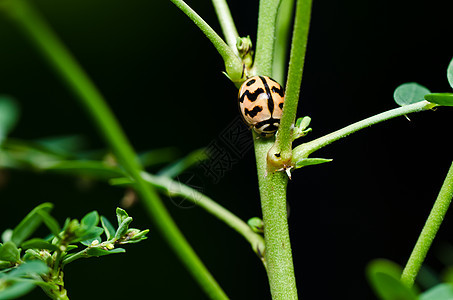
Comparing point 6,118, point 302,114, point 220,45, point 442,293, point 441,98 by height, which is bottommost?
point 442,293

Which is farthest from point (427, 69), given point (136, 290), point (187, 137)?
point (136, 290)

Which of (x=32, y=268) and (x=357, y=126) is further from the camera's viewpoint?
(x=357, y=126)

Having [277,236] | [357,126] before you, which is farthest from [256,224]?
[357,126]

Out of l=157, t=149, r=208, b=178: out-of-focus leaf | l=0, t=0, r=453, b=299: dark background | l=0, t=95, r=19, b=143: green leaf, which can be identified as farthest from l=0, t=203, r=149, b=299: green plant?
l=0, t=0, r=453, b=299: dark background

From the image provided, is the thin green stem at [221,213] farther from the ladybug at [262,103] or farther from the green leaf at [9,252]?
the green leaf at [9,252]

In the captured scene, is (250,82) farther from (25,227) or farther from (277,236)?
(25,227)

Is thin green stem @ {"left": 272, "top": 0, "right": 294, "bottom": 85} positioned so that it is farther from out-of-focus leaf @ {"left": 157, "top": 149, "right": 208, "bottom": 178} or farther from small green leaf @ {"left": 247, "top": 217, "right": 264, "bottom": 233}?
out-of-focus leaf @ {"left": 157, "top": 149, "right": 208, "bottom": 178}

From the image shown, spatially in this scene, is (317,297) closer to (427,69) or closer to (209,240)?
(209,240)

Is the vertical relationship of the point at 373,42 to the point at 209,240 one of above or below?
above
